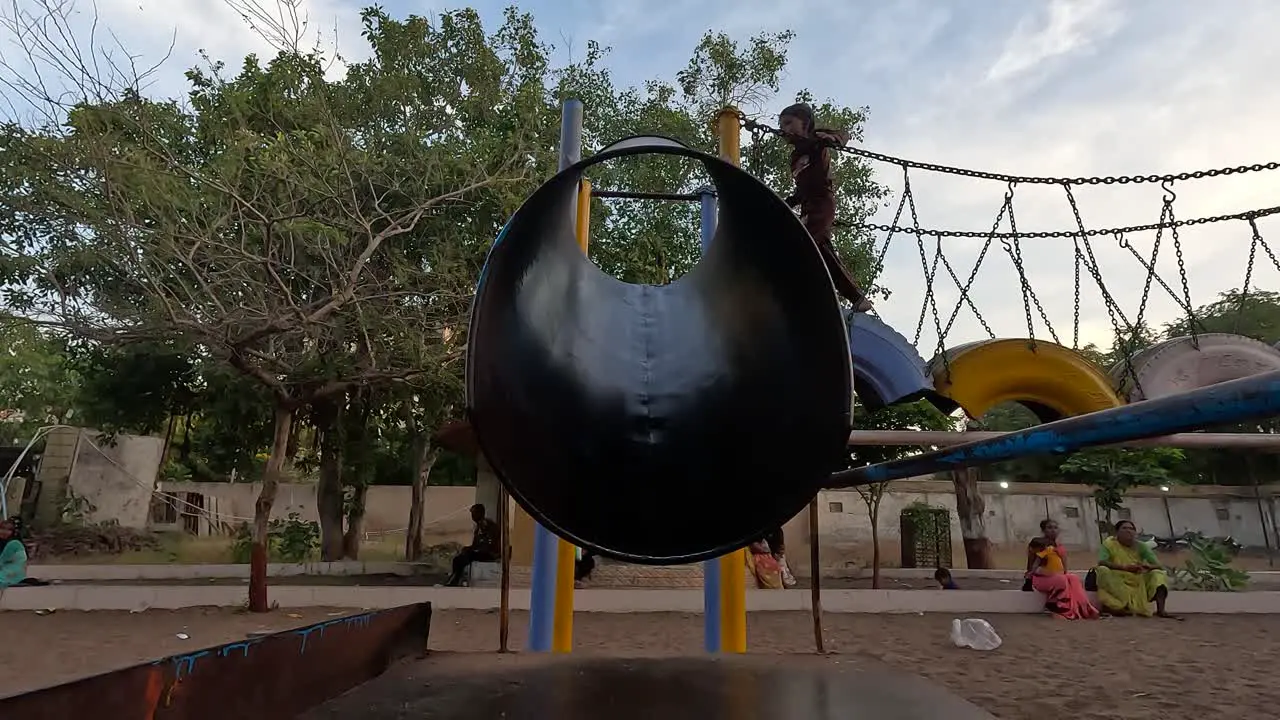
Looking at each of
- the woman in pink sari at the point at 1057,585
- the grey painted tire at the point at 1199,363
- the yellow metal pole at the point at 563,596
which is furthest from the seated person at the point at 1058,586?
the yellow metal pole at the point at 563,596

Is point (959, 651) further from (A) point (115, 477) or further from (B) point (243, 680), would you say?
(A) point (115, 477)

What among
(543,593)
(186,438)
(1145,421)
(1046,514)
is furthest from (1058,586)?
(186,438)

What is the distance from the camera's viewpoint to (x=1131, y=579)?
7.40m

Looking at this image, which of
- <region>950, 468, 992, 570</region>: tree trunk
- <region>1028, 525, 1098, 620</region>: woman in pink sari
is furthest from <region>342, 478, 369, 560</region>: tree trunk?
<region>1028, 525, 1098, 620</region>: woman in pink sari

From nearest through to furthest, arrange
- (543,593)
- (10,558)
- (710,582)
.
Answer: (543,593) → (710,582) → (10,558)

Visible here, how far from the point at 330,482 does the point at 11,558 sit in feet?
15.2

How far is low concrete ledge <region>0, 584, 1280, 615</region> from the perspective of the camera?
7402 millimetres

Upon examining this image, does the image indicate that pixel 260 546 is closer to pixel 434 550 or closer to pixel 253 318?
pixel 253 318

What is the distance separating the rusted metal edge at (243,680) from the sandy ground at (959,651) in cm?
138

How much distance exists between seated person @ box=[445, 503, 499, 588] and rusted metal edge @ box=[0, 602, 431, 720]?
7.14m

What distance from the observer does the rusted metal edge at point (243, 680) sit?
1250 mm

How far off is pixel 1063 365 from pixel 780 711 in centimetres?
284

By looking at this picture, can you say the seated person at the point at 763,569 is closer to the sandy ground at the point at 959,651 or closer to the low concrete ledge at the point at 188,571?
the sandy ground at the point at 959,651

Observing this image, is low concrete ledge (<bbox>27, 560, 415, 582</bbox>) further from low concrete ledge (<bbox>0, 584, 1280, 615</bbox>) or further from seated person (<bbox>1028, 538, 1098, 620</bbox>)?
seated person (<bbox>1028, 538, 1098, 620</bbox>)
